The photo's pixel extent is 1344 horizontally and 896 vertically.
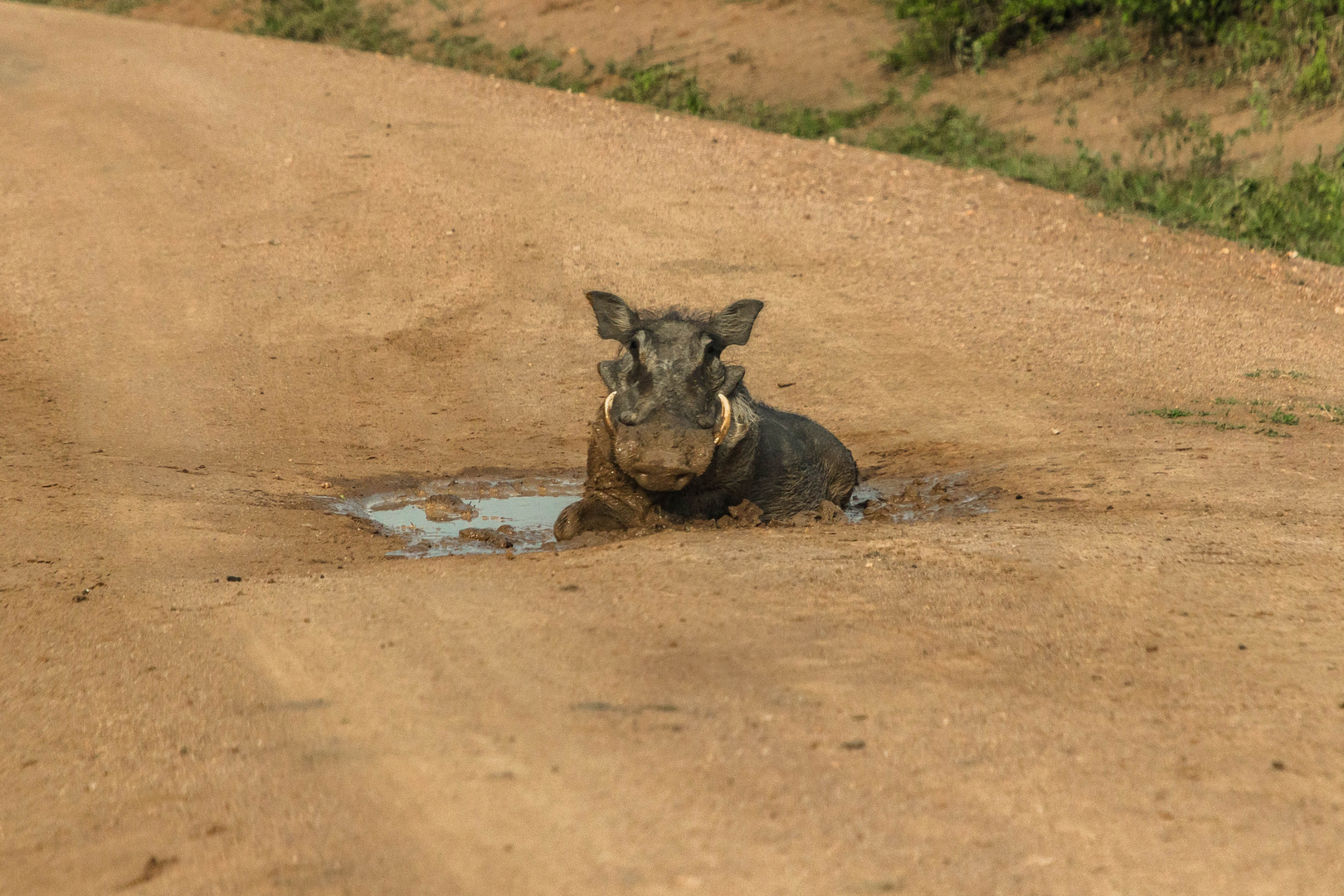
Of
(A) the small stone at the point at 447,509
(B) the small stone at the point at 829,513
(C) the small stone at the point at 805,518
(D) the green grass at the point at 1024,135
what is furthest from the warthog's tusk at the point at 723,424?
(D) the green grass at the point at 1024,135

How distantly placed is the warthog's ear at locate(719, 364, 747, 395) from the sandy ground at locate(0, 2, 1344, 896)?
30.0 inches

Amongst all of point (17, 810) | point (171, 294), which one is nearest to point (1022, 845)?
point (17, 810)

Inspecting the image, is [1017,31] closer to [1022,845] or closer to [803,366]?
[803,366]

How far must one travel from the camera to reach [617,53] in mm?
21453

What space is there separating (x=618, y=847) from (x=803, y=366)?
23.0 ft

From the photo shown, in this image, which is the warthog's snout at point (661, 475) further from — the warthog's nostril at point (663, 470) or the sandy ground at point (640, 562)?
the sandy ground at point (640, 562)

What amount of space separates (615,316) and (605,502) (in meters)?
0.87

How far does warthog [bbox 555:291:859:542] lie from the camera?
6262 mm

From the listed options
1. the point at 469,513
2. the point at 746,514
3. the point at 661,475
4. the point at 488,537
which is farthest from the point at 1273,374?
the point at 488,537

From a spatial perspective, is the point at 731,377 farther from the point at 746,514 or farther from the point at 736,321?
the point at 746,514

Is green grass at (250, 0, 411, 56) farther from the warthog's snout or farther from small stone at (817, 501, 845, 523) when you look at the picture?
the warthog's snout

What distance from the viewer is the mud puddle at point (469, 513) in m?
6.96

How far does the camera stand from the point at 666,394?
251 inches

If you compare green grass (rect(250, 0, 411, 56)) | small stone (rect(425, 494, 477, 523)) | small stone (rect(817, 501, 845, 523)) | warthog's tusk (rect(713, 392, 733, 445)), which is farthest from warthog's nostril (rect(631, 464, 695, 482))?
green grass (rect(250, 0, 411, 56))
